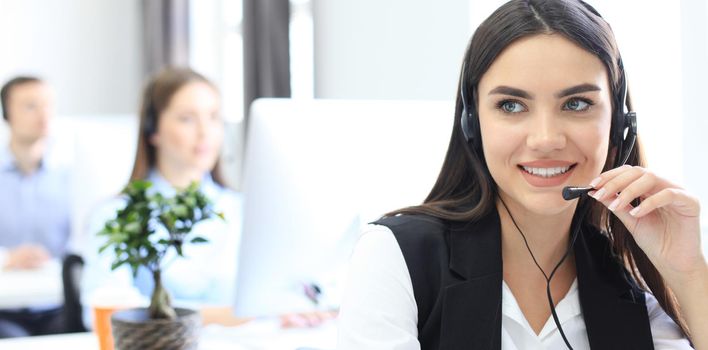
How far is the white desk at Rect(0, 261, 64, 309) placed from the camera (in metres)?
2.68

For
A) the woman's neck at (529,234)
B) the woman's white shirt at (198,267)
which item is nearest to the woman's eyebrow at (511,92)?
the woman's neck at (529,234)

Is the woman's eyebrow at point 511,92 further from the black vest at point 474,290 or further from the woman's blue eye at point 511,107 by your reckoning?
the black vest at point 474,290

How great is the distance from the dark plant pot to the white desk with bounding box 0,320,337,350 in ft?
0.66

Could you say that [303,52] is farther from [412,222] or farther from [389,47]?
[412,222]

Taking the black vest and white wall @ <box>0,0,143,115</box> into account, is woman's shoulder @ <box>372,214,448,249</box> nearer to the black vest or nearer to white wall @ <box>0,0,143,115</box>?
the black vest

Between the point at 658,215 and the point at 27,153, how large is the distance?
2974 mm

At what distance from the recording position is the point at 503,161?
1.17 m

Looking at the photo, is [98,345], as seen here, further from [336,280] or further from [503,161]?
[503,161]

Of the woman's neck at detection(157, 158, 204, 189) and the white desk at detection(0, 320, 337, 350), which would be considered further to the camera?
the woman's neck at detection(157, 158, 204, 189)

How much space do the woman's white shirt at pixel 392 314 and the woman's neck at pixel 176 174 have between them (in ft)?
4.52

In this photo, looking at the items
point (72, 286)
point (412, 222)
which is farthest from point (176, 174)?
point (412, 222)

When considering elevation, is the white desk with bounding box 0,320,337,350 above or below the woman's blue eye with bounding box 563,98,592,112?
below

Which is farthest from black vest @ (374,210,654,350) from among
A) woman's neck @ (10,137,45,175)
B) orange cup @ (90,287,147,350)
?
woman's neck @ (10,137,45,175)

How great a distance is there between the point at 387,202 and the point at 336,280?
0.58 feet
